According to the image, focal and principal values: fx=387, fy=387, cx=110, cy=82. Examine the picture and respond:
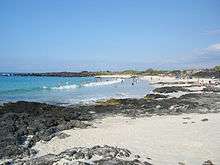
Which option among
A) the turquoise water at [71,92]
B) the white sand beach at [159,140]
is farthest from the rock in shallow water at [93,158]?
the turquoise water at [71,92]

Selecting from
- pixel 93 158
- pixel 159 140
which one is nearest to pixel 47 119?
pixel 159 140

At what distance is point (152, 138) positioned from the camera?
524 inches

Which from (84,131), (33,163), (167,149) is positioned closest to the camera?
(33,163)

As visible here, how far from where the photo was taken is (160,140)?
1297cm

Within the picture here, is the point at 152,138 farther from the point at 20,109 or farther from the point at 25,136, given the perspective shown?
the point at 20,109

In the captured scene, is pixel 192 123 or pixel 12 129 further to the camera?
pixel 192 123

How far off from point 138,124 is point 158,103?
29.2 ft

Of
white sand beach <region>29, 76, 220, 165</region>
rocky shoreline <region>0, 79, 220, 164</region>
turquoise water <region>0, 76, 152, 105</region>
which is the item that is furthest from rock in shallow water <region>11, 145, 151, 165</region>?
turquoise water <region>0, 76, 152, 105</region>

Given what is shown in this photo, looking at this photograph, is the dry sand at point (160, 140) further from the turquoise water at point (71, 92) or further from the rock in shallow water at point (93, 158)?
the turquoise water at point (71, 92)

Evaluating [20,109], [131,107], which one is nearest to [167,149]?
[20,109]

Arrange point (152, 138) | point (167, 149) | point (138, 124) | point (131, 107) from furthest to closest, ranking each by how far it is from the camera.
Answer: point (131, 107) < point (138, 124) < point (152, 138) < point (167, 149)

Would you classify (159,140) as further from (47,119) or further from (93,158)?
(47,119)

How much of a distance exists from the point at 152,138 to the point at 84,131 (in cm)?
318

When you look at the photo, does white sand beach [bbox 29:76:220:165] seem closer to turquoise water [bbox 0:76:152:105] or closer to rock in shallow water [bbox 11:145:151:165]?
rock in shallow water [bbox 11:145:151:165]
